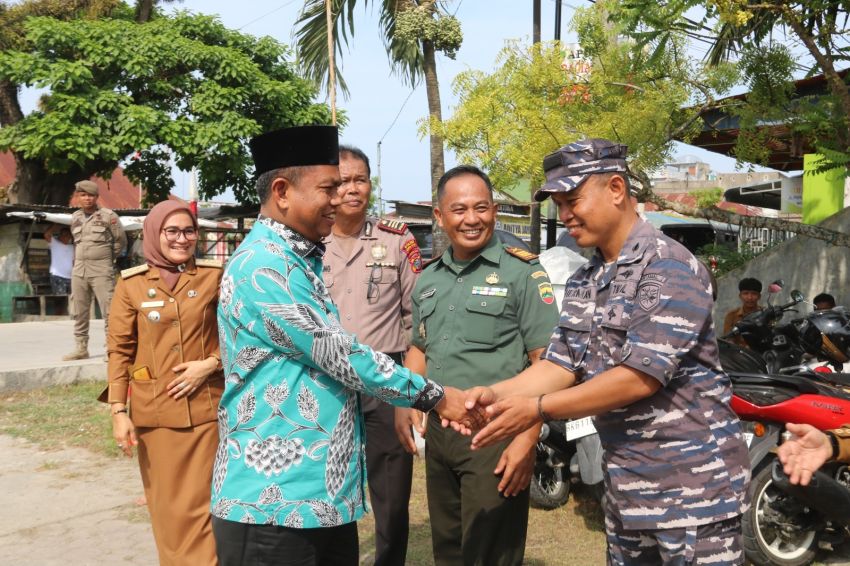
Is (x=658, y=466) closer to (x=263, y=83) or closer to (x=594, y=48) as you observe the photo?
(x=594, y=48)

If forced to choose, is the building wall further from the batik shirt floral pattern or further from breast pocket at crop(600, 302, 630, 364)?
the batik shirt floral pattern

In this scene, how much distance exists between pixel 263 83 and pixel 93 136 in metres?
3.84

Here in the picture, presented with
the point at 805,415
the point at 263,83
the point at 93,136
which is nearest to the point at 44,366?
the point at 805,415

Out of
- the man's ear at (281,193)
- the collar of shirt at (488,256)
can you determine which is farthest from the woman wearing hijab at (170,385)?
the man's ear at (281,193)

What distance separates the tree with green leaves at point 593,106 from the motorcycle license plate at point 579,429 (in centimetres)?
298

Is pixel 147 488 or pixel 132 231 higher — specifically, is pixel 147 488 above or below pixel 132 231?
below

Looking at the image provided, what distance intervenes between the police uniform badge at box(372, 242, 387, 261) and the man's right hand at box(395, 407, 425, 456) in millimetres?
758

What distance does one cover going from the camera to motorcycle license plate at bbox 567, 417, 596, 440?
4.45 m

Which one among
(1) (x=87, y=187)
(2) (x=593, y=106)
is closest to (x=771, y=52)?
(2) (x=593, y=106)

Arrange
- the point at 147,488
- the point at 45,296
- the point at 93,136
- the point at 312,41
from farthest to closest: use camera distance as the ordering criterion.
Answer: the point at 45,296
the point at 93,136
the point at 312,41
the point at 147,488

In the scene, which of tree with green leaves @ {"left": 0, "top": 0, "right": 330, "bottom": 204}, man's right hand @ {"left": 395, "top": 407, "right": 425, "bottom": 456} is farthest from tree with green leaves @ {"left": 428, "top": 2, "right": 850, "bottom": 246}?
tree with green leaves @ {"left": 0, "top": 0, "right": 330, "bottom": 204}

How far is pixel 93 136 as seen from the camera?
17531 millimetres

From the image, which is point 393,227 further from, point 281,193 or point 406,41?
point 406,41

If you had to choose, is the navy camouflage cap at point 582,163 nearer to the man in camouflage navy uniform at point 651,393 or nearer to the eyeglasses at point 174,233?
the man in camouflage navy uniform at point 651,393
